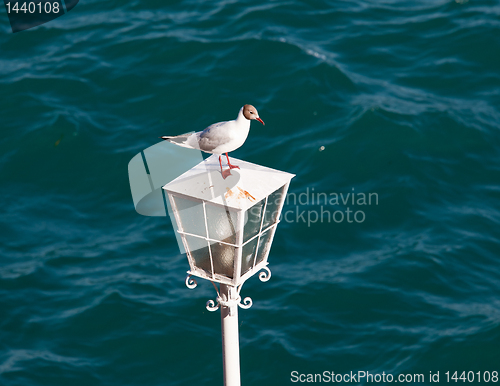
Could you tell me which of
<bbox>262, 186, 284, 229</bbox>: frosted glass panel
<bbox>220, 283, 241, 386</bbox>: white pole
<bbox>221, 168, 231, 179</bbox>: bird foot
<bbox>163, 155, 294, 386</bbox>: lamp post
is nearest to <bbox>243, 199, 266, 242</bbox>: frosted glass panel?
<bbox>163, 155, 294, 386</bbox>: lamp post

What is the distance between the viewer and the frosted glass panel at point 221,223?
759 centimetres

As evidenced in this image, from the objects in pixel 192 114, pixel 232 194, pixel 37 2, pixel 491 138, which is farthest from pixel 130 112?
pixel 232 194

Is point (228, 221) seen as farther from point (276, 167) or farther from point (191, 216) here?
point (276, 167)

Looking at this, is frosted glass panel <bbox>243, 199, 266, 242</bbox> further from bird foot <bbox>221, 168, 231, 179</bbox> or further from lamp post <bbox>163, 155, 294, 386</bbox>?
bird foot <bbox>221, 168, 231, 179</bbox>

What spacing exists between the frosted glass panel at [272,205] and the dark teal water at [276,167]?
8452 millimetres

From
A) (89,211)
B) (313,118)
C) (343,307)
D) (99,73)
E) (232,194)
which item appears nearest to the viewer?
(232,194)

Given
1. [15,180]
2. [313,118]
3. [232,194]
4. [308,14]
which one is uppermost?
[308,14]

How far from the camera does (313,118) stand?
21703 millimetres

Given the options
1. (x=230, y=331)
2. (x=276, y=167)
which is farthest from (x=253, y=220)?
(x=276, y=167)

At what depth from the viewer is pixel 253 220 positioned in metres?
7.90

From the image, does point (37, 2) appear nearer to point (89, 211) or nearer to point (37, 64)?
point (37, 64)

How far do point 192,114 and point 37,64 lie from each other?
21.3 ft

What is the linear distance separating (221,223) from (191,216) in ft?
1.34

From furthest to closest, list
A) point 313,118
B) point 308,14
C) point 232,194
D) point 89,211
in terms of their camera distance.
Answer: point 308,14 < point 313,118 < point 89,211 < point 232,194
